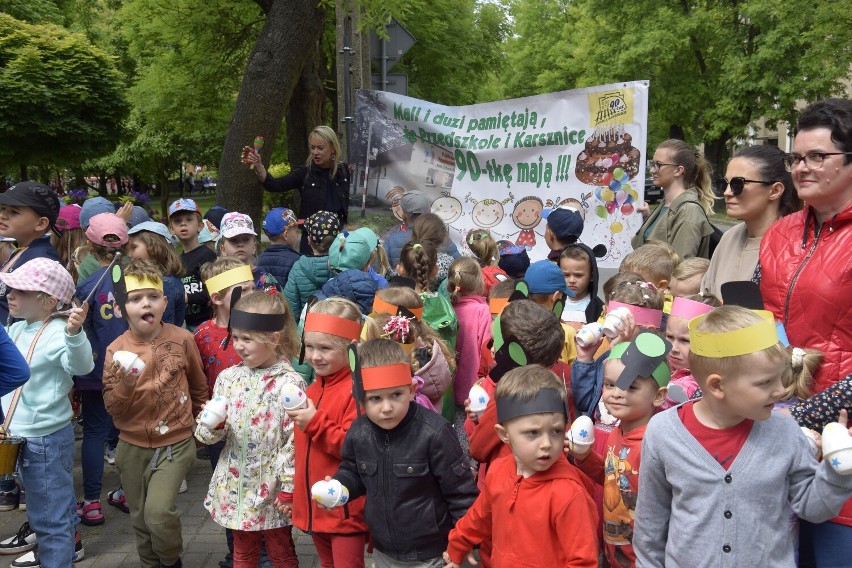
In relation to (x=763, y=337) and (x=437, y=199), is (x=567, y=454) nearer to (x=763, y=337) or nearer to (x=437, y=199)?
(x=763, y=337)

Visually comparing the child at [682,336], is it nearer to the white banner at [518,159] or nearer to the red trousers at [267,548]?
the red trousers at [267,548]

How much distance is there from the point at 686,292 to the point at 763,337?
202cm

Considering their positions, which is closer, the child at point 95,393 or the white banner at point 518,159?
the child at point 95,393

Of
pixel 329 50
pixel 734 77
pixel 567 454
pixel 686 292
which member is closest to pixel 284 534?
pixel 567 454

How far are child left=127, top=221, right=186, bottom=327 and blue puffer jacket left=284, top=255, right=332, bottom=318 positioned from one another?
30.2 inches

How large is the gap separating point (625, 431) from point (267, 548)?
2.10m

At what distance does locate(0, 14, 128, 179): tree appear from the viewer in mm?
13445

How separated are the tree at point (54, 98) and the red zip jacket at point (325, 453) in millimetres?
11633

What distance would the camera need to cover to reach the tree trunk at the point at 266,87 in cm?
795

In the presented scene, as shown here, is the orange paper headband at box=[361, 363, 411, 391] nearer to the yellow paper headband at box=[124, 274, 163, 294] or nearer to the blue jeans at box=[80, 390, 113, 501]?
the yellow paper headband at box=[124, 274, 163, 294]

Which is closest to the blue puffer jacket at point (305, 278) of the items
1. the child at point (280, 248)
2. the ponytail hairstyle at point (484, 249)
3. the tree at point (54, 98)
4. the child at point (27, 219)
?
the child at point (280, 248)

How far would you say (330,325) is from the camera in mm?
3869

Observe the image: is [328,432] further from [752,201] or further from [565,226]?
[565,226]

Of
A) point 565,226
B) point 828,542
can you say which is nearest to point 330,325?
point 828,542
